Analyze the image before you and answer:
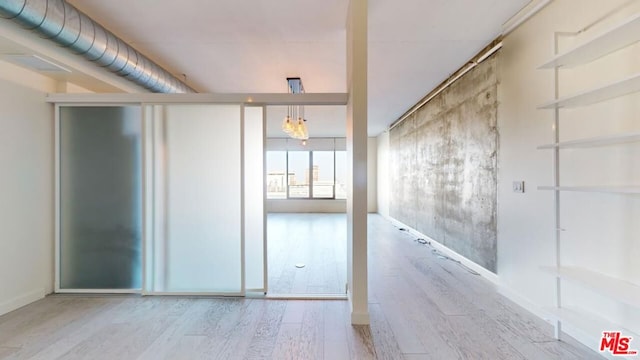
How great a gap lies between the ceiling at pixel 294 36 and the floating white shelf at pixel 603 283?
2226 mm

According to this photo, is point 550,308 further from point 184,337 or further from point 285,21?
point 285,21

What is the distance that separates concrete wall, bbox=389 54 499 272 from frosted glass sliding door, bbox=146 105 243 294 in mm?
2792

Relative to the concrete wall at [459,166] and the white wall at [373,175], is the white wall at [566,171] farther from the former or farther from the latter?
the white wall at [373,175]

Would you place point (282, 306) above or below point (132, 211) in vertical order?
below

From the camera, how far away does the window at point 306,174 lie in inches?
423

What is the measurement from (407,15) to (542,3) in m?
1.08

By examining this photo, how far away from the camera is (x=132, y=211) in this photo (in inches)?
123

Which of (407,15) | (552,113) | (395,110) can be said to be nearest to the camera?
(552,113)

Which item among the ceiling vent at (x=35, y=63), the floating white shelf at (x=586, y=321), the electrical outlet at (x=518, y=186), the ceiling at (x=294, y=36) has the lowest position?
the floating white shelf at (x=586, y=321)

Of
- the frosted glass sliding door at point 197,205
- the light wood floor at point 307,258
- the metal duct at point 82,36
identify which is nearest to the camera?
the metal duct at point 82,36

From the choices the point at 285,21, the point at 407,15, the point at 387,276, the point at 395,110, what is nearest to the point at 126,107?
the point at 285,21

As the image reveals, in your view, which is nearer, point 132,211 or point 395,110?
point 132,211

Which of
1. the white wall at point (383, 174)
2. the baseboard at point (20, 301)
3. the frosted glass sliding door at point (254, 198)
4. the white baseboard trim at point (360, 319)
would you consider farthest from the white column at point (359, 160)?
the white wall at point (383, 174)

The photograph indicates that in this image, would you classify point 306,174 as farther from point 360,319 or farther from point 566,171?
point 566,171
